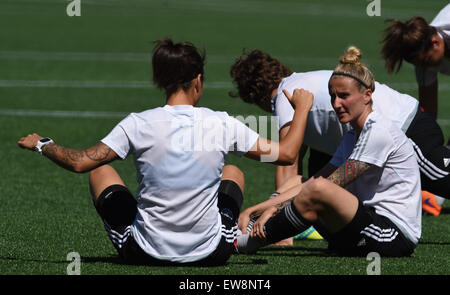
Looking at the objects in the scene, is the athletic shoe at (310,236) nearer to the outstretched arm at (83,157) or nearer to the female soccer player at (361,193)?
the female soccer player at (361,193)

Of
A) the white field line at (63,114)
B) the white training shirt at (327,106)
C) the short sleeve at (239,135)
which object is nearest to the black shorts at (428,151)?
the white training shirt at (327,106)

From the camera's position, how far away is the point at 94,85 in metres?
19.8

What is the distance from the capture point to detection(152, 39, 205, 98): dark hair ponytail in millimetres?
5852

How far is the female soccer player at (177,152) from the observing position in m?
5.80

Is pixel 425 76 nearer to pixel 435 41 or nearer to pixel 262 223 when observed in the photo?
pixel 435 41

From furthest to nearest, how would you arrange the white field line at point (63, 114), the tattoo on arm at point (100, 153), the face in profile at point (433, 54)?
the white field line at point (63, 114), the face in profile at point (433, 54), the tattoo on arm at point (100, 153)

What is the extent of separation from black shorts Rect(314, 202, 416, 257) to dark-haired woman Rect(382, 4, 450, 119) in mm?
1750

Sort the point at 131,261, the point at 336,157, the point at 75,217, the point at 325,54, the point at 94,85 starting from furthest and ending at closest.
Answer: the point at 325,54
the point at 94,85
the point at 75,217
the point at 336,157
the point at 131,261

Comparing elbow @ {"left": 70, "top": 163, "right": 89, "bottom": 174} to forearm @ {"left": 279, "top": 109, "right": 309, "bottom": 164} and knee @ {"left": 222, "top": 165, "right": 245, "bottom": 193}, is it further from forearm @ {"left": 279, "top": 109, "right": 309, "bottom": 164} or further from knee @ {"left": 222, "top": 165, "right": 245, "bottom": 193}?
knee @ {"left": 222, "top": 165, "right": 245, "bottom": 193}

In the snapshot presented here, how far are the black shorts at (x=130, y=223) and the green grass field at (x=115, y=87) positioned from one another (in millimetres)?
89

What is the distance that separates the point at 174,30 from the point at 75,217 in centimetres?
2355

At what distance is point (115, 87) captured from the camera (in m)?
19.6
